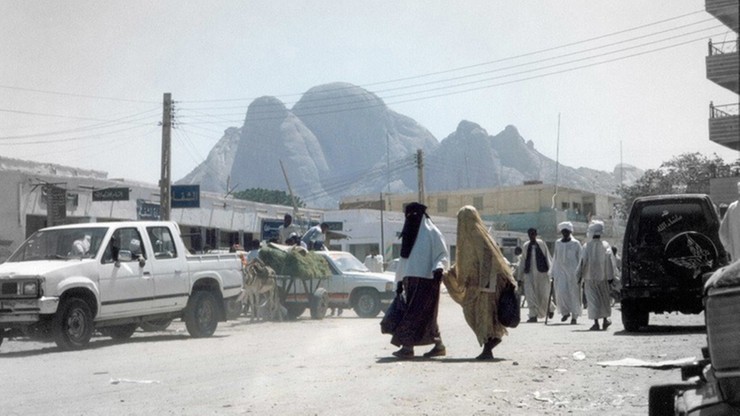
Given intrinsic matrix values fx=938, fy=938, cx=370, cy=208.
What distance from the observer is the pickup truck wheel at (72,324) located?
12.7m

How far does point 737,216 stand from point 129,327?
31.3 ft

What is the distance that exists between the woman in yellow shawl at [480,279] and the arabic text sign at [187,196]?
87.0 ft

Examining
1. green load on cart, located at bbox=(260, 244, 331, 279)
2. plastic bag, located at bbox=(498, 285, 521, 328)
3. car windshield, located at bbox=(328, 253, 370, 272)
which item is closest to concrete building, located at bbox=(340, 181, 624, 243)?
car windshield, located at bbox=(328, 253, 370, 272)

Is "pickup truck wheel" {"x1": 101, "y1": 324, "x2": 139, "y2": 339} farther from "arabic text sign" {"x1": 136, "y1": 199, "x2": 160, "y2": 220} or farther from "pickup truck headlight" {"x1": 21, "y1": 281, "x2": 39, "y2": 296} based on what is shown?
"arabic text sign" {"x1": 136, "y1": 199, "x2": 160, "y2": 220}

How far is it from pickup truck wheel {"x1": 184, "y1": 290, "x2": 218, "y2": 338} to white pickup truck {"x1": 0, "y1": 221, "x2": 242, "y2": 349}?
0.05 feet

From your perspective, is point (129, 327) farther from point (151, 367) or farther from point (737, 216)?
point (737, 216)

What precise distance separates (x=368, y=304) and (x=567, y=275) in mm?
6465

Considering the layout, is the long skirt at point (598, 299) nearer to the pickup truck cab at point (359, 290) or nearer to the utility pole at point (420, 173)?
the pickup truck cab at point (359, 290)

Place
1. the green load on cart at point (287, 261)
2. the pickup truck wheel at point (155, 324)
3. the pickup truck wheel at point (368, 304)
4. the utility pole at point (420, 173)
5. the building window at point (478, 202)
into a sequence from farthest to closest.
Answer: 1. the building window at point (478, 202)
2. the utility pole at point (420, 173)
3. the pickup truck wheel at point (368, 304)
4. the green load on cart at point (287, 261)
5. the pickup truck wheel at point (155, 324)

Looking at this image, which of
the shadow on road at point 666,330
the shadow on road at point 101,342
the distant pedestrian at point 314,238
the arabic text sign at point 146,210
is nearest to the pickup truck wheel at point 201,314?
the shadow on road at point 101,342

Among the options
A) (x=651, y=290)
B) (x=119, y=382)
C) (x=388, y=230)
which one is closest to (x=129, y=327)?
(x=119, y=382)

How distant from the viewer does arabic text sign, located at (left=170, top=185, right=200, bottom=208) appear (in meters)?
35.7

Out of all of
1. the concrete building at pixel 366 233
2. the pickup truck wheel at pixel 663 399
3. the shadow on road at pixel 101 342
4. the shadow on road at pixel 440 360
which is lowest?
the shadow on road at pixel 101 342

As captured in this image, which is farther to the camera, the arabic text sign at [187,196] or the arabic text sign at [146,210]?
the arabic text sign at [146,210]
